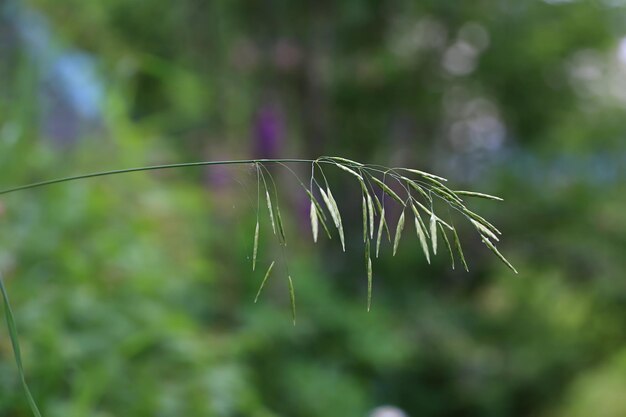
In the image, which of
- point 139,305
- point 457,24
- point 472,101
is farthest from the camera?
point 472,101

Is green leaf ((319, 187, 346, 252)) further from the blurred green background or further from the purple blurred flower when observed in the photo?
the purple blurred flower

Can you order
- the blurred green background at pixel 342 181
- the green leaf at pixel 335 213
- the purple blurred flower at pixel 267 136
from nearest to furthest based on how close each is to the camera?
the green leaf at pixel 335 213, the blurred green background at pixel 342 181, the purple blurred flower at pixel 267 136

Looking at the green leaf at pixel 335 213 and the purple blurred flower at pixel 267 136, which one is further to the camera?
the purple blurred flower at pixel 267 136

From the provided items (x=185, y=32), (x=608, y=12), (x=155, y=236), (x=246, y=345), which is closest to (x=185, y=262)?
(x=155, y=236)

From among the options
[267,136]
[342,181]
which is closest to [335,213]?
[267,136]

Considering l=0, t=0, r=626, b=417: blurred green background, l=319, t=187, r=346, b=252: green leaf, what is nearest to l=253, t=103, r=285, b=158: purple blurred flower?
l=0, t=0, r=626, b=417: blurred green background

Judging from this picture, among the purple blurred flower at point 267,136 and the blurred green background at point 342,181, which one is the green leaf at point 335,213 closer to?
the blurred green background at point 342,181

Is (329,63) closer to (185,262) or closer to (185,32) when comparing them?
(185,32)

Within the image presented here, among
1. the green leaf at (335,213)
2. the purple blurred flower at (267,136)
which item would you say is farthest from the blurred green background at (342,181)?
the green leaf at (335,213)
